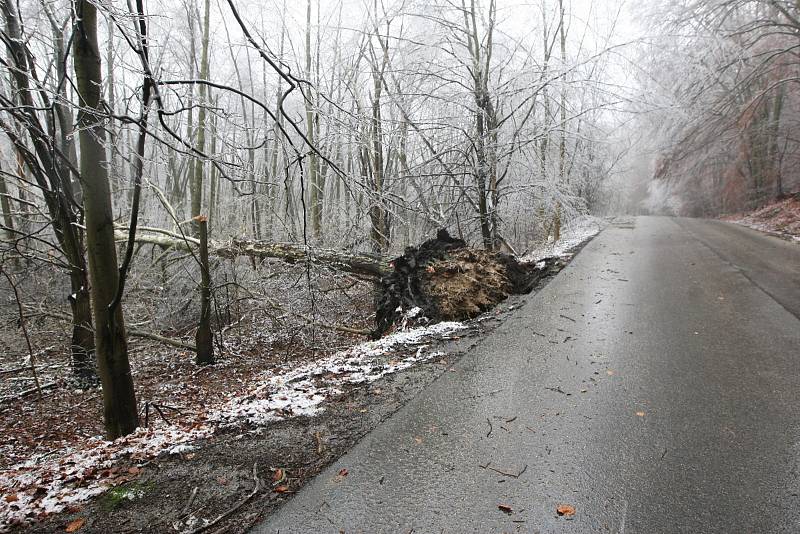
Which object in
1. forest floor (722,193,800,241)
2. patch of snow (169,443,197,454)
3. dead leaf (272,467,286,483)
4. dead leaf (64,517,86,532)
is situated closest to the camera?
dead leaf (64,517,86,532)

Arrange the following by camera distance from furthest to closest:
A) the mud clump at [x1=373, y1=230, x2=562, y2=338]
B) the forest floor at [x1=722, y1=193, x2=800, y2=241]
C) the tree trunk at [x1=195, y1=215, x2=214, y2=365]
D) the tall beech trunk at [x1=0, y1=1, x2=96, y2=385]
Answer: the forest floor at [x1=722, y1=193, x2=800, y2=241]
the tree trunk at [x1=195, y1=215, x2=214, y2=365]
the mud clump at [x1=373, y1=230, x2=562, y2=338]
the tall beech trunk at [x1=0, y1=1, x2=96, y2=385]

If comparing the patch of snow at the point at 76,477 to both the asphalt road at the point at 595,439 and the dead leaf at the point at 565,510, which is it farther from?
the dead leaf at the point at 565,510

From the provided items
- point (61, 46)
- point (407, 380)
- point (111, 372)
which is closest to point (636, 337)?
point (407, 380)

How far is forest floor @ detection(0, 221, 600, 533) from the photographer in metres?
1.84

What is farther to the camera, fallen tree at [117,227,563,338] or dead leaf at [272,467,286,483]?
fallen tree at [117,227,563,338]

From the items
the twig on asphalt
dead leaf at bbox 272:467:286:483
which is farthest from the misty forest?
the twig on asphalt

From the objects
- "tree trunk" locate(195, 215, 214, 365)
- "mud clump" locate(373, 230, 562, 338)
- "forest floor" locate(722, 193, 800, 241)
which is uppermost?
"forest floor" locate(722, 193, 800, 241)

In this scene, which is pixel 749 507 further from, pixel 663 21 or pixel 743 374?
pixel 663 21

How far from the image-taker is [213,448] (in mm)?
2346

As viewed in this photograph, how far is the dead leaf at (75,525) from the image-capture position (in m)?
1.74

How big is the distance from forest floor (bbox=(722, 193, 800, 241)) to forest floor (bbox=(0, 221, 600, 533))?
11.9m

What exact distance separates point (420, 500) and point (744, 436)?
5.84ft

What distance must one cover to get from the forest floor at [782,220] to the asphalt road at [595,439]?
9686 millimetres

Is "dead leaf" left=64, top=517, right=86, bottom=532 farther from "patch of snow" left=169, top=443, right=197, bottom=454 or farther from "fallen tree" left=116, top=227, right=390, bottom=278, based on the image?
"fallen tree" left=116, top=227, right=390, bottom=278
